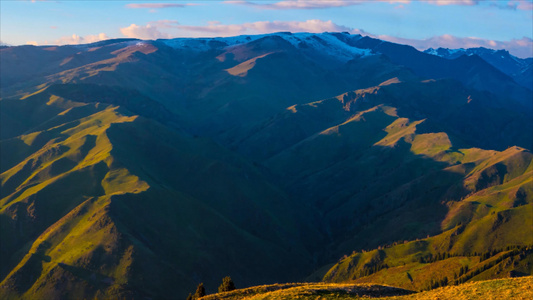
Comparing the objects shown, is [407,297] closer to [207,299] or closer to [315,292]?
[315,292]

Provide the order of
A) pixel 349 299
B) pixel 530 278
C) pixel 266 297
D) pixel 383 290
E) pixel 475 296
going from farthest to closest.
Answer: pixel 383 290, pixel 266 297, pixel 349 299, pixel 530 278, pixel 475 296

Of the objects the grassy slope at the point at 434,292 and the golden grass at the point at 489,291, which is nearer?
the golden grass at the point at 489,291

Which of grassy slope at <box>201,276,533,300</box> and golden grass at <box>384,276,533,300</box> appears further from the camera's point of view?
grassy slope at <box>201,276,533,300</box>

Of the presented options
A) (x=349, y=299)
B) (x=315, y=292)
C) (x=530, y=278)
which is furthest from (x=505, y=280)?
(x=315, y=292)

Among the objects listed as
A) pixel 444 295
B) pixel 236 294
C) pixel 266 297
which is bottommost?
pixel 236 294

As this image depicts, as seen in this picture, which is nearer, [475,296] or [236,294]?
[475,296]

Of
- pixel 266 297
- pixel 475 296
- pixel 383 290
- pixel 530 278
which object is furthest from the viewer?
pixel 383 290

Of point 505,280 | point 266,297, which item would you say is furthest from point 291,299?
point 505,280

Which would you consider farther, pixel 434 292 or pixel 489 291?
pixel 434 292

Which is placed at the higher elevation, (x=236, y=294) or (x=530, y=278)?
(x=530, y=278)

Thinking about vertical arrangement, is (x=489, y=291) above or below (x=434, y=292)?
above
